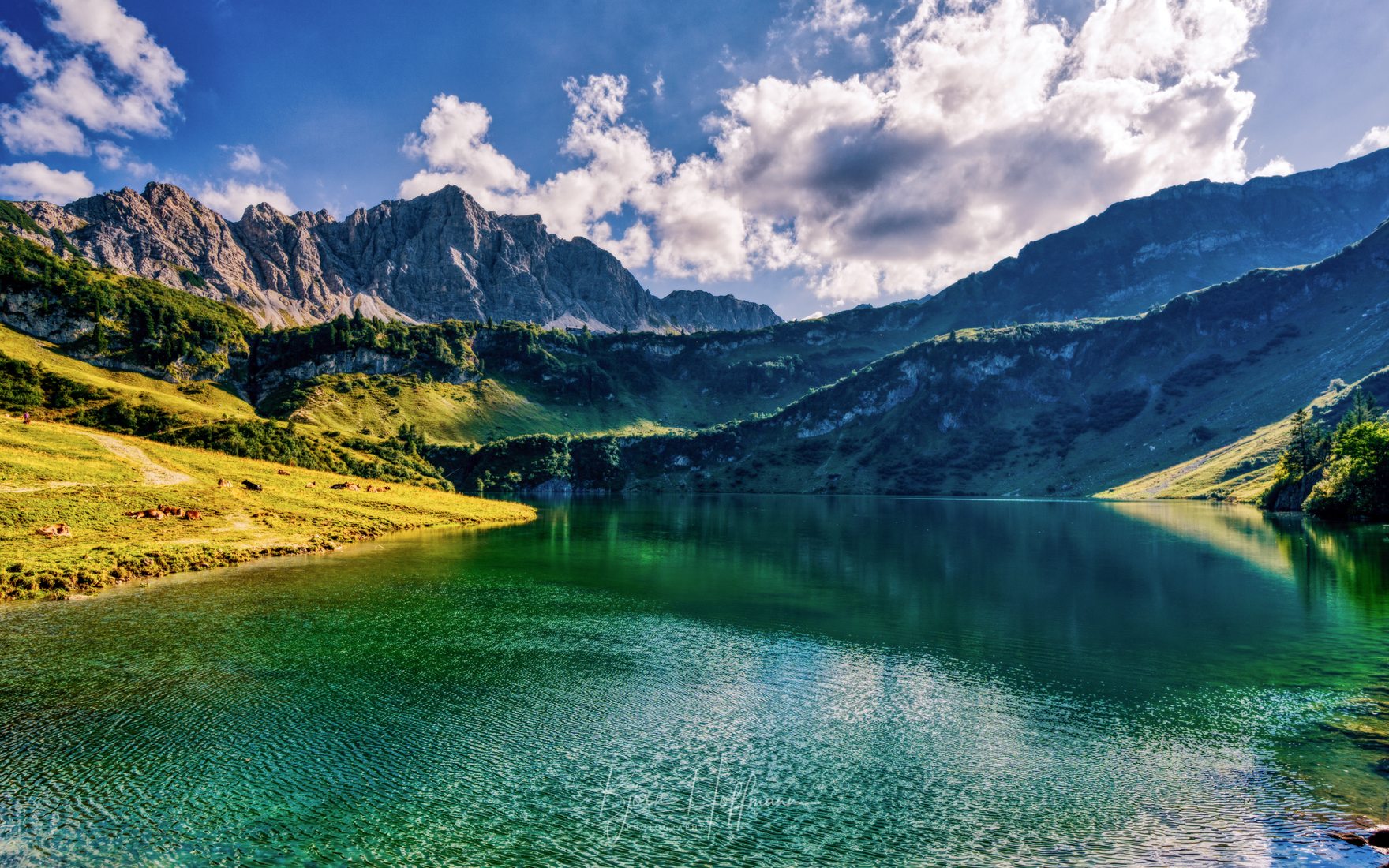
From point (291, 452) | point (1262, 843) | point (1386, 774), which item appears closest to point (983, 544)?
point (1386, 774)

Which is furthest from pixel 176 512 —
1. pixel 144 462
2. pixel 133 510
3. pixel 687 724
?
pixel 687 724

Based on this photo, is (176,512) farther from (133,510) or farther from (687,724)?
(687,724)

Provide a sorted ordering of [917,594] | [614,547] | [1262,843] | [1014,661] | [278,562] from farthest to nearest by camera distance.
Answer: [614,547], [278,562], [917,594], [1014,661], [1262,843]

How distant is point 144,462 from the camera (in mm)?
86188

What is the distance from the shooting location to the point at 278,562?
6994 cm

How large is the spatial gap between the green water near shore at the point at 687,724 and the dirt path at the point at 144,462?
109ft

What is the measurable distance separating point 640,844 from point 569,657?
69.0ft

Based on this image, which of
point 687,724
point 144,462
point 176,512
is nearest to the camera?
point 687,724

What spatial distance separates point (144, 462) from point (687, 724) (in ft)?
308

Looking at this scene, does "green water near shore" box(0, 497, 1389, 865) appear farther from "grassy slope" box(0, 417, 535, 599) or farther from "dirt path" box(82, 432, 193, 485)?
"dirt path" box(82, 432, 193, 485)

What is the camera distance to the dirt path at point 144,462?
83.1m

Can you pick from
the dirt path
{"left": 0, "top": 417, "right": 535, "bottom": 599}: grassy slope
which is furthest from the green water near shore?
the dirt path

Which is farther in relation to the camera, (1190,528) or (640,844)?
(1190,528)

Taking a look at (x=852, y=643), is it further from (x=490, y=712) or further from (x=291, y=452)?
(x=291, y=452)
